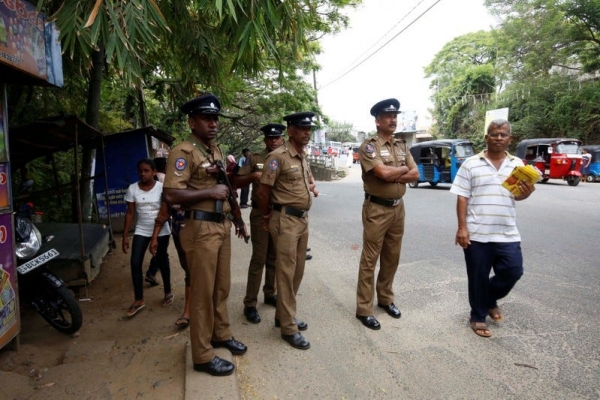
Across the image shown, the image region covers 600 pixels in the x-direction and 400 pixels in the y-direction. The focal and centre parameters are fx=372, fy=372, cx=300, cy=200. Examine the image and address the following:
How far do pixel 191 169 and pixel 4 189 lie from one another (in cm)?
166

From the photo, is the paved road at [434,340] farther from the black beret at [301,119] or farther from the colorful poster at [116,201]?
the colorful poster at [116,201]

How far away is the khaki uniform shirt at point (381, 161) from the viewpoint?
10.9 ft

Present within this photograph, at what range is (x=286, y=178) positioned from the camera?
316 cm

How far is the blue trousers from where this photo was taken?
311cm

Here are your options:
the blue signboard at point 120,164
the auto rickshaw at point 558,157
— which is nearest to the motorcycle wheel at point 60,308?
the blue signboard at point 120,164

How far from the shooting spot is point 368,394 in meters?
2.47

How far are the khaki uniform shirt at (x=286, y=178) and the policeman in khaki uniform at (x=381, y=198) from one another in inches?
23.4

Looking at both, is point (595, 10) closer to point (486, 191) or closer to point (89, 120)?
point (486, 191)

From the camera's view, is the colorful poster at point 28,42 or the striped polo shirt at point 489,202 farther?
the striped polo shirt at point 489,202

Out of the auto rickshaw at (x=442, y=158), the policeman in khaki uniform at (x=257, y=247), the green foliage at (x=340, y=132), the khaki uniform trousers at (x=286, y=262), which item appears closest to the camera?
the khaki uniform trousers at (x=286, y=262)

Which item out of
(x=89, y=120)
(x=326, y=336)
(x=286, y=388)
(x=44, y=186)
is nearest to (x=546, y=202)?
(x=326, y=336)

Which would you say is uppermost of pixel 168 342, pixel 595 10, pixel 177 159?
pixel 595 10

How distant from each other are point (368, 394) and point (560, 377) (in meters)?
1.34

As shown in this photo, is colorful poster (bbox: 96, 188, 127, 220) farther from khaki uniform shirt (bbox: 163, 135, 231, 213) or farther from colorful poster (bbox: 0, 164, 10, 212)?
khaki uniform shirt (bbox: 163, 135, 231, 213)
